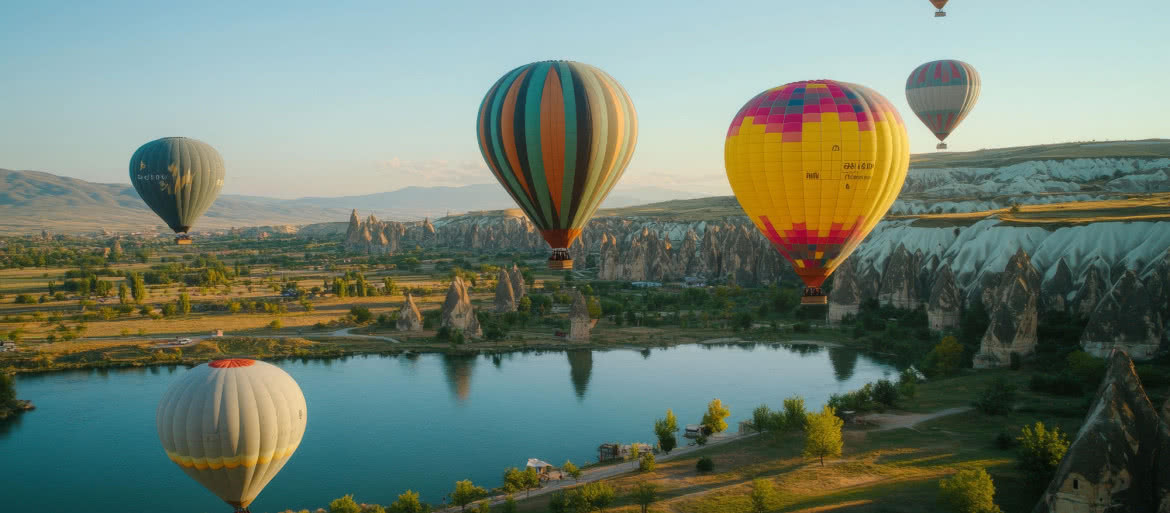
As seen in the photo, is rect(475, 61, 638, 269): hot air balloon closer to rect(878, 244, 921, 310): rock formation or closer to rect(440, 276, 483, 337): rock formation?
rect(440, 276, 483, 337): rock formation

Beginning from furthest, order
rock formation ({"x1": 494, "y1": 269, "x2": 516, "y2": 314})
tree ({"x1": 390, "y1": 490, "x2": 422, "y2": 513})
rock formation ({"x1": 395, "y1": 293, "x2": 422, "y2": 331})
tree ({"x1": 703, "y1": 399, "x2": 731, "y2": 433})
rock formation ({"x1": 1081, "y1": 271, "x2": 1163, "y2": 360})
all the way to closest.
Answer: rock formation ({"x1": 494, "y1": 269, "x2": 516, "y2": 314}) → rock formation ({"x1": 395, "y1": 293, "x2": 422, "y2": 331}) → rock formation ({"x1": 1081, "y1": 271, "x2": 1163, "y2": 360}) → tree ({"x1": 703, "y1": 399, "x2": 731, "y2": 433}) → tree ({"x1": 390, "y1": 490, "x2": 422, "y2": 513})

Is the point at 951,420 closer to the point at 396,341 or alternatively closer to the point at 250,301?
the point at 396,341

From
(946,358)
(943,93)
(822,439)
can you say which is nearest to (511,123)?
(822,439)

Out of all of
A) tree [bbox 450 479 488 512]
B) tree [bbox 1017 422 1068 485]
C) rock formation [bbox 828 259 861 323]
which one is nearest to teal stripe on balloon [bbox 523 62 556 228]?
tree [bbox 450 479 488 512]

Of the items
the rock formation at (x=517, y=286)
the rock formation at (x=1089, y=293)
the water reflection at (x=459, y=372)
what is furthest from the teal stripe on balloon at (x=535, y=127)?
the rock formation at (x=517, y=286)

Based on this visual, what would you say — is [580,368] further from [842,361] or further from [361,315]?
[361,315]
